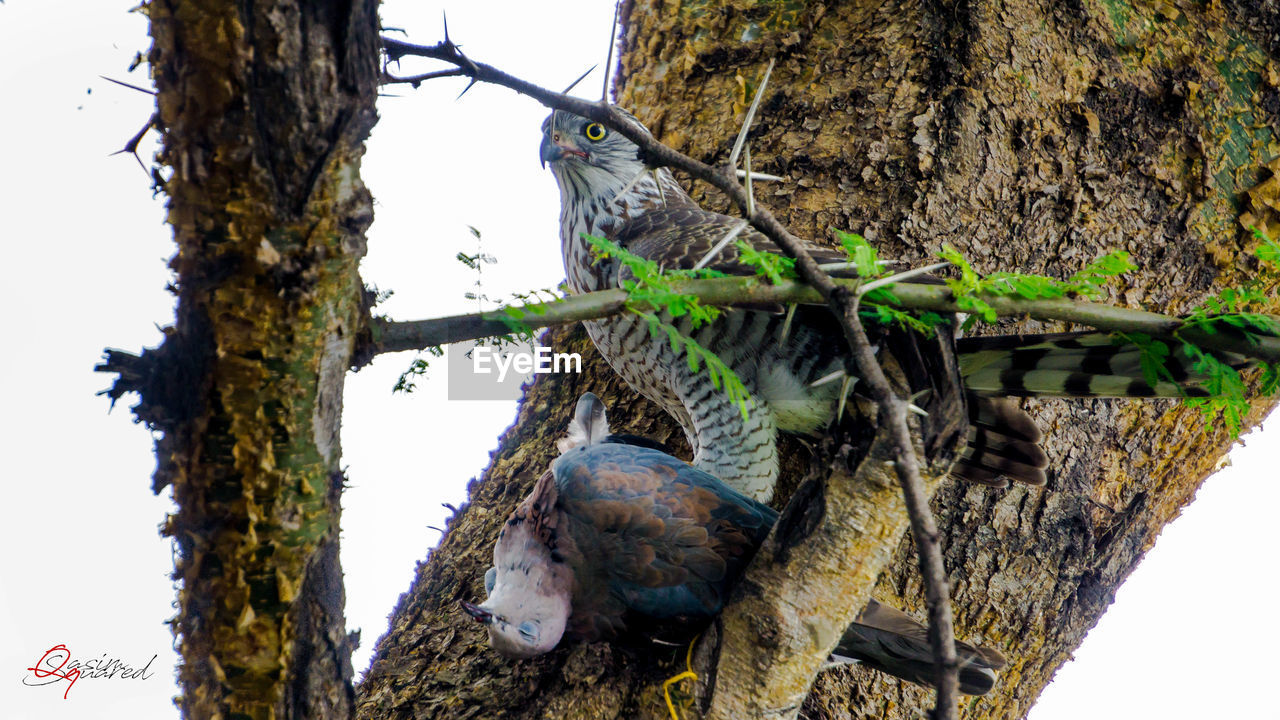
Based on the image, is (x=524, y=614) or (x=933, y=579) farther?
(x=524, y=614)

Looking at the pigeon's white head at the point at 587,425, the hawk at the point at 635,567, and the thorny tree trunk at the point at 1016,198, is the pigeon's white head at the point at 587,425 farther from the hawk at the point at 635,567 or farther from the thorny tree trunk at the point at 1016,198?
the hawk at the point at 635,567

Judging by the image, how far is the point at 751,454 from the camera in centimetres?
244

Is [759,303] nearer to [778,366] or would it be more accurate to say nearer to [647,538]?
[647,538]

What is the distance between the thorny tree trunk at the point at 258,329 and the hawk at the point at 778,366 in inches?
26.8

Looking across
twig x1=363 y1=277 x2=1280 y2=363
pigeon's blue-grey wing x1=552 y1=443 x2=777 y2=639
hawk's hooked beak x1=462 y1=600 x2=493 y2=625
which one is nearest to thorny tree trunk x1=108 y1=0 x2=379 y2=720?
twig x1=363 y1=277 x2=1280 y2=363

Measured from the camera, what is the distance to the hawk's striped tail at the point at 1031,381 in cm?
175

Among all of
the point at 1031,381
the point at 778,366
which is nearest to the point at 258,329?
the point at 778,366

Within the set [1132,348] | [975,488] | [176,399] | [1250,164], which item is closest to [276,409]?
[176,399]

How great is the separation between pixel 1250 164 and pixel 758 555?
2.22m

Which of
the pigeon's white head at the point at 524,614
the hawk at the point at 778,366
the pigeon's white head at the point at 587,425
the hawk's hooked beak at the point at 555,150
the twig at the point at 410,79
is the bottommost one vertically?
the pigeon's white head at the point at 524,614

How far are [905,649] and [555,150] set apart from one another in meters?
1.95

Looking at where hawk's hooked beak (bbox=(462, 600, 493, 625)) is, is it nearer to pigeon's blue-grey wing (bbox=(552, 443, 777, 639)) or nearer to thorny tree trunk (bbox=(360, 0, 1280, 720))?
pigeon's blue-grey wing (bbox=(552, 443, 777, 639))

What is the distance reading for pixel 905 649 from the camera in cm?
192

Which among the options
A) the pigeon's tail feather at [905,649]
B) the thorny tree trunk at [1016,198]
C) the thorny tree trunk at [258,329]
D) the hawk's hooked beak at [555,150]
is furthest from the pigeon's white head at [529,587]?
the hawk's hooked beak at [555,150]
